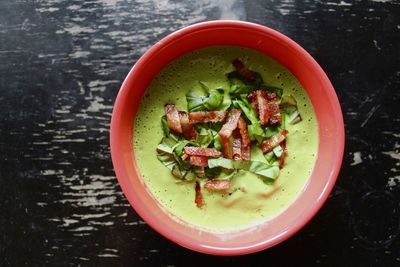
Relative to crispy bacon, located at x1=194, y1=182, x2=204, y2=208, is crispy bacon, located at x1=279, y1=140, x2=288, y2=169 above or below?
above

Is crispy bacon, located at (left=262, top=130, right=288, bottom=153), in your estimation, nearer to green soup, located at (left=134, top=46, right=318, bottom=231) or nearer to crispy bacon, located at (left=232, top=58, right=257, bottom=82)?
green soup, located at (left=134, top=46, right=318, bottom=231)

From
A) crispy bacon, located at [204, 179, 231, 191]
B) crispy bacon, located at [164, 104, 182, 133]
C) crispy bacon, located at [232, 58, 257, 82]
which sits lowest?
crispy bacon, located at [204, 179, 231, 191]

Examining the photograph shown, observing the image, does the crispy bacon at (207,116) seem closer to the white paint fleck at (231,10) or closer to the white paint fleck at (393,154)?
the white paint fleck at (231,10)

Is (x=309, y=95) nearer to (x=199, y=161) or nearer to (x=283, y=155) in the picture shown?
(x=283, y=155)

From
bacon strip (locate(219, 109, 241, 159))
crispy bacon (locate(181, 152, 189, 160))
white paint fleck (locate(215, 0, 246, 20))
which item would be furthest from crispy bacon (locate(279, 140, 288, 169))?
white paint fleck (locate(215, 0, 246, 20))

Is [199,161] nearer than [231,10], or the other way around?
[199,161]

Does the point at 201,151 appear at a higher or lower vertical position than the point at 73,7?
lower

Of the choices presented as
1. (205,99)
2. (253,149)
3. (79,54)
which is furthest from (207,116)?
(79,54)
